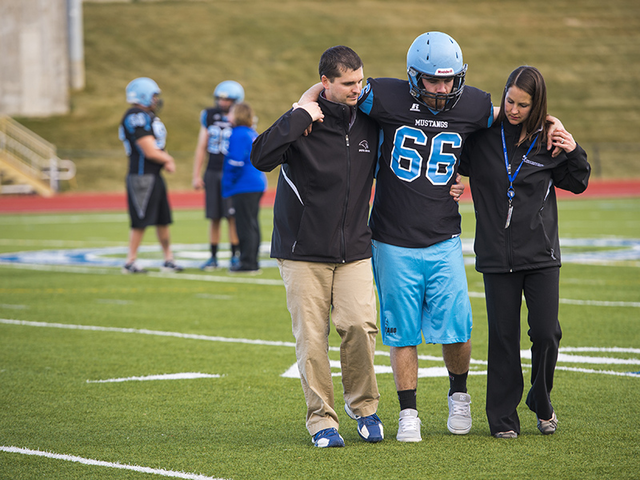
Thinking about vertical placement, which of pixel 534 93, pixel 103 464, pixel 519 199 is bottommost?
pixel 103 464

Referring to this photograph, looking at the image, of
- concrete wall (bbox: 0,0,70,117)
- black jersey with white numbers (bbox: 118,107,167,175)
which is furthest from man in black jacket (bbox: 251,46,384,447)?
concrete wall (bbox: 0,0,70,117)

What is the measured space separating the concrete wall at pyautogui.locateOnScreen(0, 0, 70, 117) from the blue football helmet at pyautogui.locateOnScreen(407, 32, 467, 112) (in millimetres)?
35830

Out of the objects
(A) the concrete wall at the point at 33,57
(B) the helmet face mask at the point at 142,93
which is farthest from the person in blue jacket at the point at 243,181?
(A) the concrete wall at the point at 33,57

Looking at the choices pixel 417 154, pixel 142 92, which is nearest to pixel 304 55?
pixel 142 92

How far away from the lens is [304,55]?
51.3m

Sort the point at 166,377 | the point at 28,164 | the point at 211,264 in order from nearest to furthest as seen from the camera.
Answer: the point at 166,377
the point at 211,264
the point at 28,164

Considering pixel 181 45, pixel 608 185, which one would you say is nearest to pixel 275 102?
pixel 181 45

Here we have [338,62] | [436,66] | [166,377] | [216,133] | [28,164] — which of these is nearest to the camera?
[338,62]

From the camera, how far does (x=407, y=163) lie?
482cm

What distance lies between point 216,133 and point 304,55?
132 ft

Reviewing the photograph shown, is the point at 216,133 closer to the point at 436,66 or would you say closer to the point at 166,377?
the point at 166,377

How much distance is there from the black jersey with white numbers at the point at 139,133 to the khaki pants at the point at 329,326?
23.2 feet

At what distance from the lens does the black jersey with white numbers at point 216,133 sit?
12.1m

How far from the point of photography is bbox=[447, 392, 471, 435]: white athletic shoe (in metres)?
4.79
